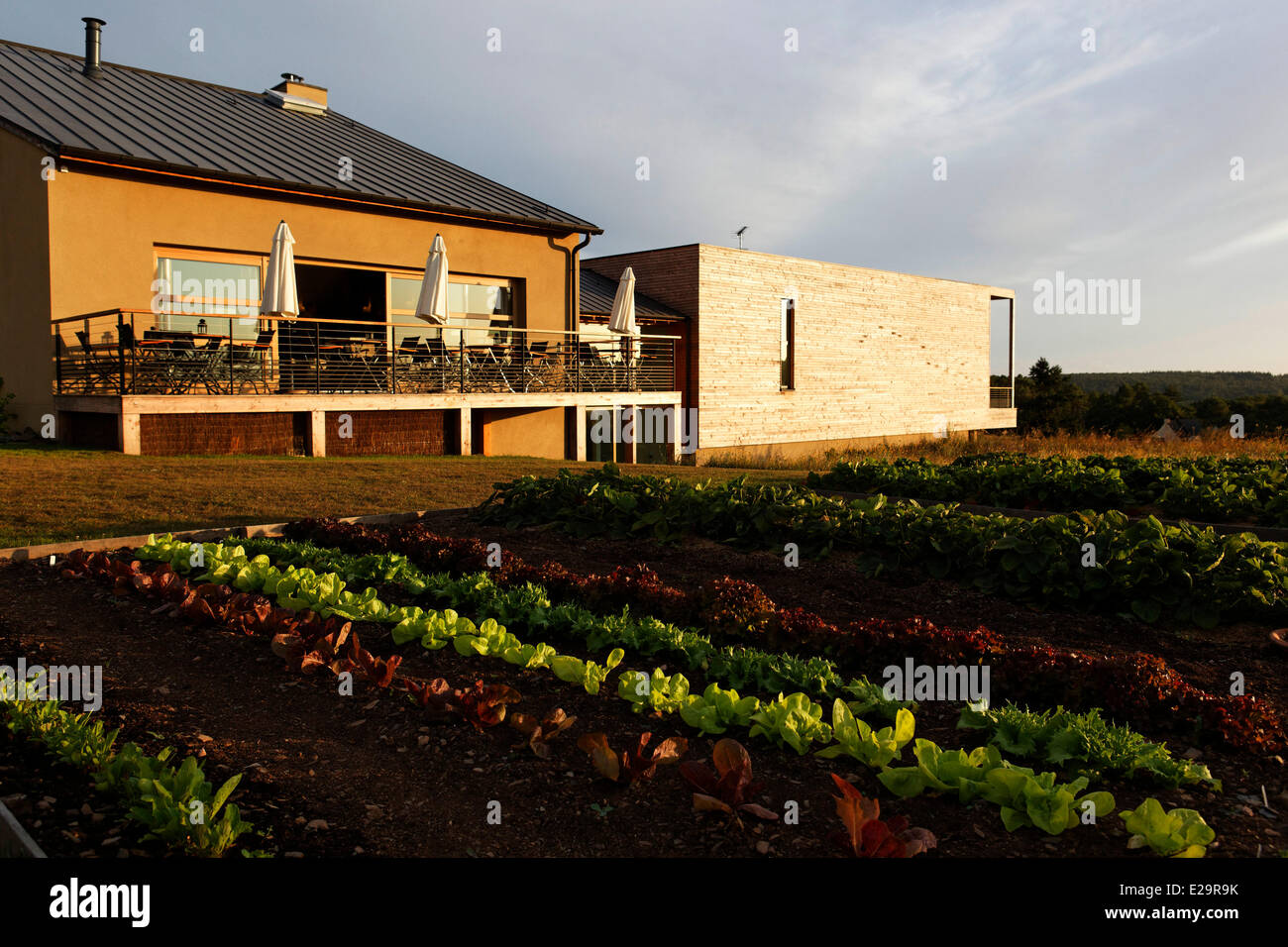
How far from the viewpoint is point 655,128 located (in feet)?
47.3

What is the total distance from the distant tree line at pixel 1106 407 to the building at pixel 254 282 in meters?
29.5

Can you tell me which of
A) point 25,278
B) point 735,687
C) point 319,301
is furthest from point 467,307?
point 735,687

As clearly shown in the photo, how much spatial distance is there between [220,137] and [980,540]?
15091mm

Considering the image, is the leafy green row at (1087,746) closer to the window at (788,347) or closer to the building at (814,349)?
the building at (814,349)

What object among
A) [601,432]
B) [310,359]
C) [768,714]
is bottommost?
[768,714]

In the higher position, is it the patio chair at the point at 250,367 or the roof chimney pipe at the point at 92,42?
the roof chimney pipe at the point at 92,42

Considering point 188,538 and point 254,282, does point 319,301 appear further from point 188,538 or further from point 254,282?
point 188,538

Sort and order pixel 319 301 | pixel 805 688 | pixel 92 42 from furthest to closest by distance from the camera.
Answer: pixel 319 301, pixel 92 42, pixel 805 688

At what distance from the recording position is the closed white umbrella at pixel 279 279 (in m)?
12.9

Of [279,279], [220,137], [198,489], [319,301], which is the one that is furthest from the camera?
[319,301]

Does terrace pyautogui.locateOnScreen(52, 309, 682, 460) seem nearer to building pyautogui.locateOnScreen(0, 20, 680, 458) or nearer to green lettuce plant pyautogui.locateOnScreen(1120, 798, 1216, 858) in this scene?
building pyautogui.locateOnScreen(0, 20, 680, 458)

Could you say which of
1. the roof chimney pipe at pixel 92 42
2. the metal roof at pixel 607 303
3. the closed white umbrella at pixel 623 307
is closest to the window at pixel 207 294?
the roof chimney pipe at pixel 92 42

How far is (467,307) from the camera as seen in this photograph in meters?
17.4
